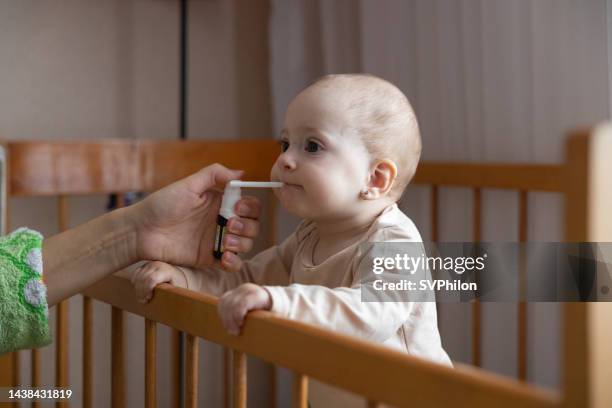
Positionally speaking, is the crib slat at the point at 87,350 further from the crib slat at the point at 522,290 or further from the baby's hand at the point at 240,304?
the crib slat at the point at 522,290

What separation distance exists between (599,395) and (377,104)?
0.56 m

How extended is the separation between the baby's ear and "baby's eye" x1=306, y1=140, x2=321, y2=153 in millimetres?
75

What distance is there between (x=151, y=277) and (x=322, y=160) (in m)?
0.25

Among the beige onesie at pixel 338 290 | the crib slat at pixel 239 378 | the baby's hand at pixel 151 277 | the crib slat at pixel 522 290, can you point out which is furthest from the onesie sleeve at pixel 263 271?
the crib slat at pixel 522 290

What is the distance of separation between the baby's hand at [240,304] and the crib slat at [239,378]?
0.03 metres

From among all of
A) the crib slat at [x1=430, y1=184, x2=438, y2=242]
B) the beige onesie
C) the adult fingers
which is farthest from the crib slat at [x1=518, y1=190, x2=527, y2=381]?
the adult fingers

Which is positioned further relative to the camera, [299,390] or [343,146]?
[343,146]

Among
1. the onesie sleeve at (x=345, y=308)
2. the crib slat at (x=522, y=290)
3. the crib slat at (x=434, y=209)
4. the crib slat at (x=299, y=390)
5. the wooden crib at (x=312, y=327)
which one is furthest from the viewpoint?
the crib slat at (x=434, y=209)

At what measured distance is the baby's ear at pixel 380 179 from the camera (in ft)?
3.42

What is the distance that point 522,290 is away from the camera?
1.43 metres

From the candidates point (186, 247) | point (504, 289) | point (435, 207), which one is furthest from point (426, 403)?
point (435, 207)

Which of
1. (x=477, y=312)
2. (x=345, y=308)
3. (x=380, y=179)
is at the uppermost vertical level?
(x=380, y=179)

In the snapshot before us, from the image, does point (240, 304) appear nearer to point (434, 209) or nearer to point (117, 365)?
point (117, 365)

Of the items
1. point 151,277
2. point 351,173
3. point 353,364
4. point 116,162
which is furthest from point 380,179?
point 116,162
